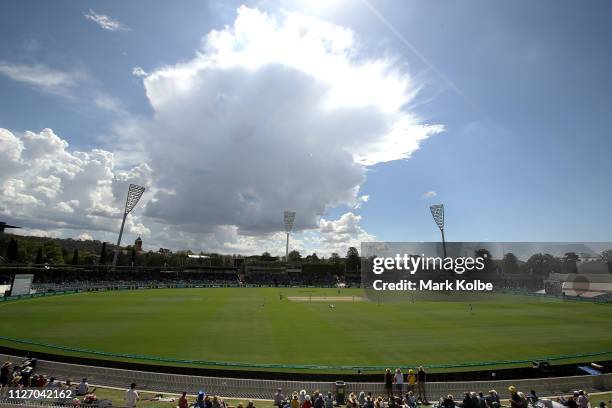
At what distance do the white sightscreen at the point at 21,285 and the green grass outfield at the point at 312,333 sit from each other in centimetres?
994

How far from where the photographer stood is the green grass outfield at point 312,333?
23312mm

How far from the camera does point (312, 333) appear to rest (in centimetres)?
2998

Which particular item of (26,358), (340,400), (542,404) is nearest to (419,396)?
(340,400)

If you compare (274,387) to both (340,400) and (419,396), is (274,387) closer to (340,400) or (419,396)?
(340,400)

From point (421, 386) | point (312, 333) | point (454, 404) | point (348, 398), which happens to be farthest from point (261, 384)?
point (312, 333)

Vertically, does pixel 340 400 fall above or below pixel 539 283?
below

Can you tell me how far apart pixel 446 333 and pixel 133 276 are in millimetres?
84707

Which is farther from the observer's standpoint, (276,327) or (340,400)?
(276,327)

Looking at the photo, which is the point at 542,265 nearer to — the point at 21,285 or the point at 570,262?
the point at 570,262

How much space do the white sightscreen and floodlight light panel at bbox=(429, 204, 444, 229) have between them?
82671 millimetres

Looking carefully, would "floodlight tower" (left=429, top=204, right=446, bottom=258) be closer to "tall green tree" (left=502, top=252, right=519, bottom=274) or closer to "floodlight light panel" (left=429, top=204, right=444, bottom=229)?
"floodlight light panel" (left=429, top=204, right=444, bottom=229)

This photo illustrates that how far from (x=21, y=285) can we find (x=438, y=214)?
276ft

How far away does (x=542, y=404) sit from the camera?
12469 millimetres

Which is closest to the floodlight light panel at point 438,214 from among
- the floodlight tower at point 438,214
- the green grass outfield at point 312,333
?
the floodlight tower at point 438,214
